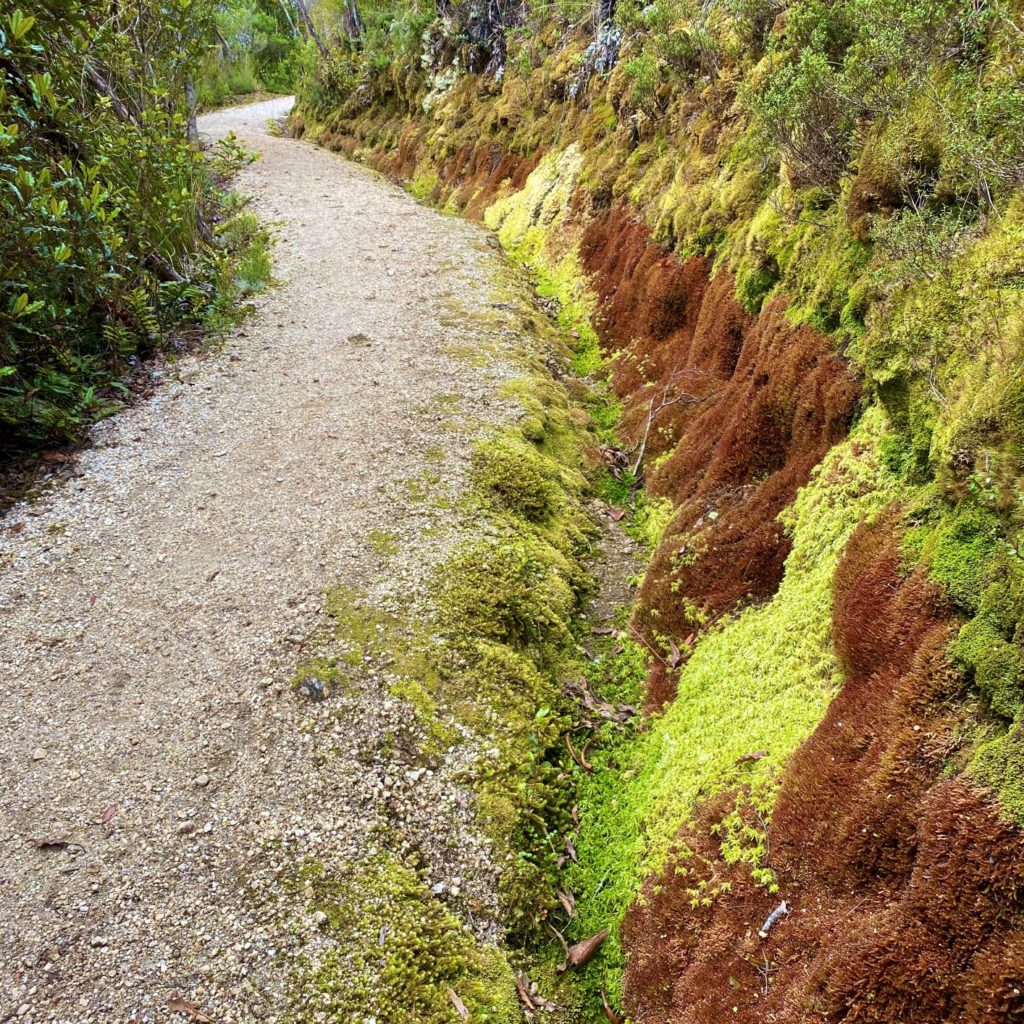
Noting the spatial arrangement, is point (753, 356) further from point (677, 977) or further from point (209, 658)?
point (209, 658)

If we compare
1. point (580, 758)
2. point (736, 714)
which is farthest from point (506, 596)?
point (736, 714)

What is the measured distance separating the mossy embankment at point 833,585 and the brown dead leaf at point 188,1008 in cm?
238

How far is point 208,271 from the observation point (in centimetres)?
1280

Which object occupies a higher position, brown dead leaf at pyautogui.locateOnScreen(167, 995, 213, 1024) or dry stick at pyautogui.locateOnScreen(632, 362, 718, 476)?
dry stick at pyautogui.locateOnScreen(632, 362, 718, 476)

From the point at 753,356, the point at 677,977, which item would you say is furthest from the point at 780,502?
the point at 677,977

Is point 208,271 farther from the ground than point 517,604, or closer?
farther from the ground

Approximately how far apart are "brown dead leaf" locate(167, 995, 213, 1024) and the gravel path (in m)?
0.03

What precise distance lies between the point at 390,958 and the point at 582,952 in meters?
1.29

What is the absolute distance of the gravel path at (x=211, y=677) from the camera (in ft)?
13.6

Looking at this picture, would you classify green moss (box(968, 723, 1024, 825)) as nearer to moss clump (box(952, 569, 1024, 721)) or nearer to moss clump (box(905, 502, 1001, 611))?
moss clump (box(952, 569, 1024, 721))

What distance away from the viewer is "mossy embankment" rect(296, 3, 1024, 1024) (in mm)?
2990

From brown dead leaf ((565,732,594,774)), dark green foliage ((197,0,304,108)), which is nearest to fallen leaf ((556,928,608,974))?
brown dead leaf ((565,732,594,774))

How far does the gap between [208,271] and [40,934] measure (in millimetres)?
11764

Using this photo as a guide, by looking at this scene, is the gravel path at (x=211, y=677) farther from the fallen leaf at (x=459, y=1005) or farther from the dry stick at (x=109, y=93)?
the dry stick at (x=109, y=93)
